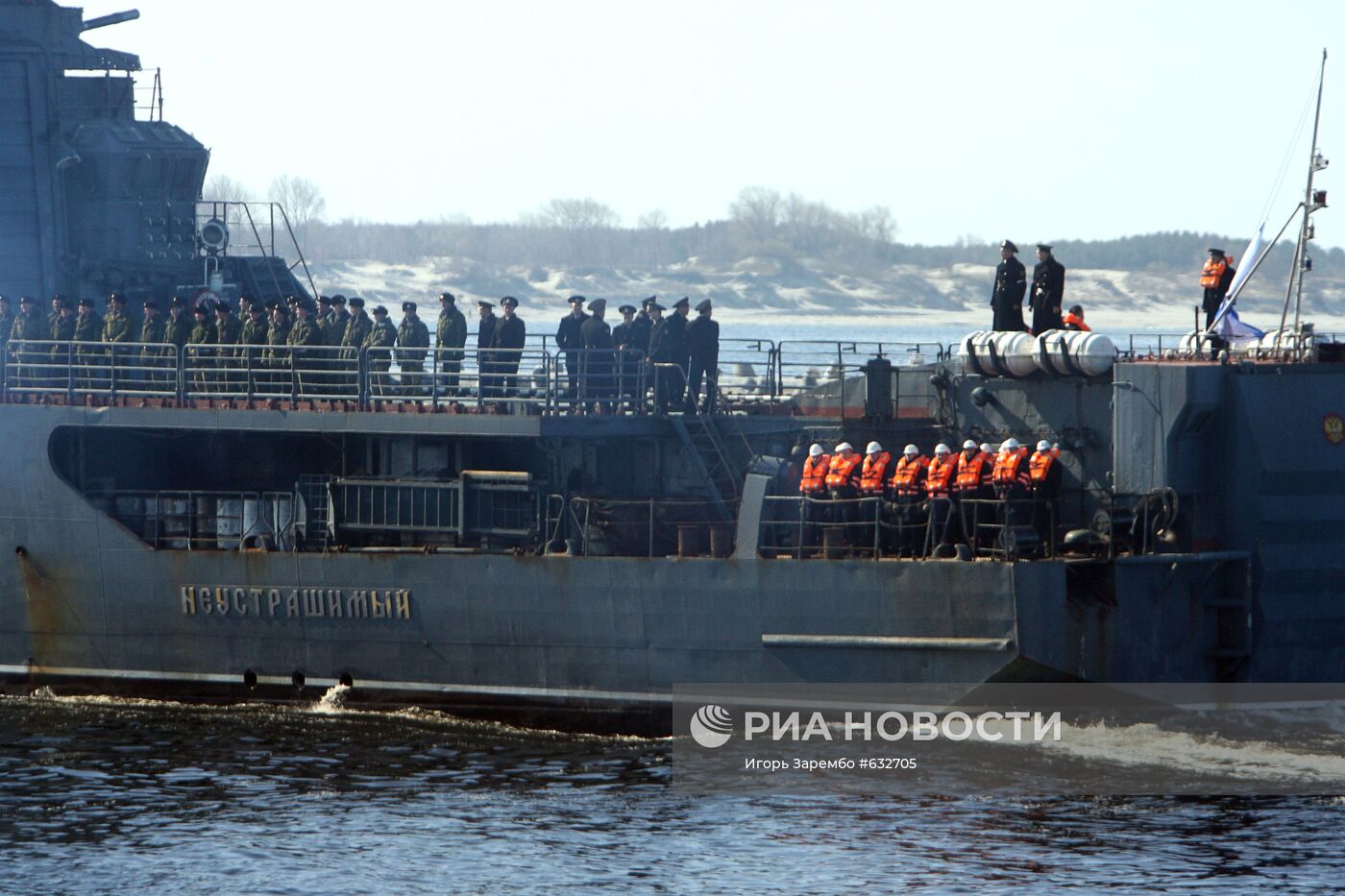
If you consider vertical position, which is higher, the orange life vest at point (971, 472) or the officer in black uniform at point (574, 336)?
the officer in black uniform at point (574, 336)

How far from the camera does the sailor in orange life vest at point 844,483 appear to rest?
22562 millimetres

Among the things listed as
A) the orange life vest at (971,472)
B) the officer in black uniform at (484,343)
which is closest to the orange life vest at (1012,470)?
the orange life vest at (971,472)

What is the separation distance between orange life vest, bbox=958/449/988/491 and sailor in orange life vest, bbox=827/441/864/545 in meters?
1.18

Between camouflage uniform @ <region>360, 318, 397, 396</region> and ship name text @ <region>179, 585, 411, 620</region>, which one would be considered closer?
ship name text @ <region>179, 585, 411, 620</region>

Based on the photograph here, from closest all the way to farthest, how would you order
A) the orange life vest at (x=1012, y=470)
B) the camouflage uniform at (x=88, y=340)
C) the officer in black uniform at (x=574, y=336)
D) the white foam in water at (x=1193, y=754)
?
the white foam in water at (x=1193, y=754) < the orange life vest at (x=1012, y=470) < the officer in black uniform at (x=574, y=336) < the camouflage uniform at (x=88, y=340)

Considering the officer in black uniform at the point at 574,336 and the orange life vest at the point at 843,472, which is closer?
the orange life vest at the point at 843,472

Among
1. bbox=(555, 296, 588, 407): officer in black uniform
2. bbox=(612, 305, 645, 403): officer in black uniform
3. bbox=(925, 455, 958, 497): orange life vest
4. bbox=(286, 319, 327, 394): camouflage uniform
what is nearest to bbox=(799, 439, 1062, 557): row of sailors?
bbox=(925, 455, 958, 497): orange life vest

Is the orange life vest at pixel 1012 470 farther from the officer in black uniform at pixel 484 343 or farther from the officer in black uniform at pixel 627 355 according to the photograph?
the officer in black uniform at pixel 484 343

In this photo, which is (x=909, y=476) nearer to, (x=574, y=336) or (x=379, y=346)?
(x=574, y=336)

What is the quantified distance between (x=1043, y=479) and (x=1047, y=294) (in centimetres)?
292

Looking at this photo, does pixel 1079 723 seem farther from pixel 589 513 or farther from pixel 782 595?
pixel 589 513

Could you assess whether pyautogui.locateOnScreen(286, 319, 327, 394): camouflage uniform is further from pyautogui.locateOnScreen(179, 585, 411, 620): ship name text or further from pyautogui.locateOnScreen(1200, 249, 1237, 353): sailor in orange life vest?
pyautogui.locateOnScreen(1200, 249, 1237, 353): sailor in orange life vest

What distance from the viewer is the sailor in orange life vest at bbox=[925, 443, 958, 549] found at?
21.8 meters

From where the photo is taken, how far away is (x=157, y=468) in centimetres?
2695
